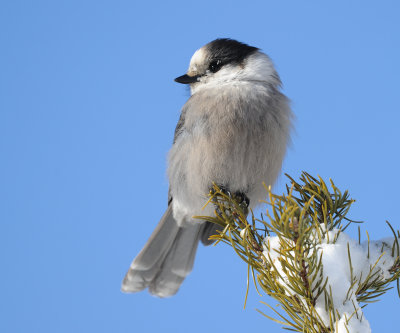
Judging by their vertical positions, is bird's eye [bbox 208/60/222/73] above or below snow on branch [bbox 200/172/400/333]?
above

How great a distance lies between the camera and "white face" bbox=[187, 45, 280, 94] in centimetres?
296

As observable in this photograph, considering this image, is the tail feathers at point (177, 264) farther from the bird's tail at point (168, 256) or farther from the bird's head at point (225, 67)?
the bird's head at point (225, 67)

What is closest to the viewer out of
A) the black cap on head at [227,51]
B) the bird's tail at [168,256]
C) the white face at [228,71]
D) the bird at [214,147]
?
the bird at [214,147]

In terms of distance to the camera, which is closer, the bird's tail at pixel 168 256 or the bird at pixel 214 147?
the bird at pixel 214 147

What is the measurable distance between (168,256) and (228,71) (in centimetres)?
132

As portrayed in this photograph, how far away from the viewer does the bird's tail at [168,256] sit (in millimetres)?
3234

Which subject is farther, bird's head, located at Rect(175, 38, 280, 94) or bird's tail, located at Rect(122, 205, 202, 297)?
bird's tail, located at Rect(122, 205, 202, 297)

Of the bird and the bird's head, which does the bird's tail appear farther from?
the bird's head

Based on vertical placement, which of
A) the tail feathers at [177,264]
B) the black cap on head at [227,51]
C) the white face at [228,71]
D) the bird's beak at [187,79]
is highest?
the black cap on head at [227,51]

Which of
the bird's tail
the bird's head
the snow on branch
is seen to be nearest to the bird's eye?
the bird's head

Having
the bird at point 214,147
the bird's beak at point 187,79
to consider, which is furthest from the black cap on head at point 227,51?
the bird's beak at point 187,79

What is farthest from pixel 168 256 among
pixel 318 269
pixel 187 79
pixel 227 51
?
pixel 318 269

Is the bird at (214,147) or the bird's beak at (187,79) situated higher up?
the bird's beak at (187,79)

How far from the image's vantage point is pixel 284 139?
2.76 metres
